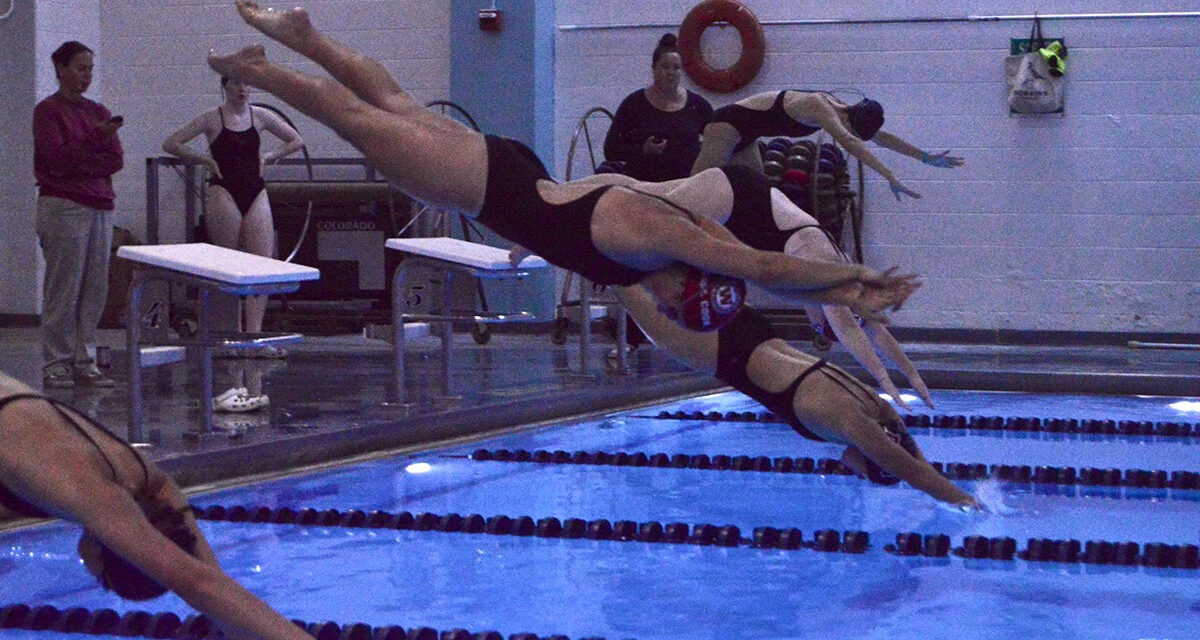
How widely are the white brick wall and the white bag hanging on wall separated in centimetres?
12

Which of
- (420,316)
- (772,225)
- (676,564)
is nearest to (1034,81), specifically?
(420,316)

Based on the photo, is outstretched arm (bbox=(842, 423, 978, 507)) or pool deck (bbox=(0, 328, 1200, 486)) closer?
outstretched arm (bbox=(842, 423, 978, 507))

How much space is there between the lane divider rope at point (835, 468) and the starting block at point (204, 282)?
4.16 ft

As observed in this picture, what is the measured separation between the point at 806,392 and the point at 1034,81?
7.51 meters

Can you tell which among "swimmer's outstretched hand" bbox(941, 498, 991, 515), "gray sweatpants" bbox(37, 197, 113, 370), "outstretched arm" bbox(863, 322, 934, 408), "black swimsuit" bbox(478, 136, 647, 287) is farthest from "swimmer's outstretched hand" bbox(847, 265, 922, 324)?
"gray sweatpants" bbox(37, 197, 113, 370)

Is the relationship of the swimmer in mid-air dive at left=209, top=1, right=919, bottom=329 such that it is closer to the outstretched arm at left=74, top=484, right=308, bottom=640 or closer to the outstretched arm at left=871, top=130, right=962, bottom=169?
the outstretched arm at left=74, top=484, right=308, bottom=640

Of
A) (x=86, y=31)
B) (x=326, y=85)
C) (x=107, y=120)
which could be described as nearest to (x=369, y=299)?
(x=86, y=31)

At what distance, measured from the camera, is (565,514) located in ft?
17.2

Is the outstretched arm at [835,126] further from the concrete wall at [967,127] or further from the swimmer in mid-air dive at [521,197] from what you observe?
the concrete wall at [967,127]

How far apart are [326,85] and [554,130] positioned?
8.14 metres

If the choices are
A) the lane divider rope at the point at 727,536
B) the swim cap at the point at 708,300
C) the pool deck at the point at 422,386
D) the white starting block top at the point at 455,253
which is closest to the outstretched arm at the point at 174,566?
the swim cap at the point at 708,300

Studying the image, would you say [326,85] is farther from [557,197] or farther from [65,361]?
[65,361]

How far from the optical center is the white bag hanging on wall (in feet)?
35.0

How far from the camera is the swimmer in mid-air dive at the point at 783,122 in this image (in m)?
5.59
